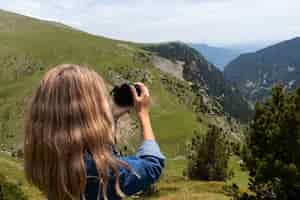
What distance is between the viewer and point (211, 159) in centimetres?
5619

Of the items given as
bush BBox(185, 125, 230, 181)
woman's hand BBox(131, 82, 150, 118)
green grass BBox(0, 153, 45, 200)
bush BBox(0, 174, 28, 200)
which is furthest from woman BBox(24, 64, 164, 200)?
bush BBox(185, 125, 230, 181)

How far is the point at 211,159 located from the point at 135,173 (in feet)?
174

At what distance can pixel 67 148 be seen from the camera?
151 inches

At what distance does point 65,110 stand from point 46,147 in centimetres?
30

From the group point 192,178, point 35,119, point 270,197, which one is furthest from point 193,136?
point 35,119

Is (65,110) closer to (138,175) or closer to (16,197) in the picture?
(138,175)

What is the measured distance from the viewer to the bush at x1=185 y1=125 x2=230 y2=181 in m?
54.1

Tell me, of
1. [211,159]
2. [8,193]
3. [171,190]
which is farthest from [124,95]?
[211,159]

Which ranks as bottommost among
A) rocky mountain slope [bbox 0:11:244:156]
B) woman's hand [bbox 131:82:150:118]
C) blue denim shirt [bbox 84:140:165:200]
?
rocky mountain slope [bbox 0:11:244:156]

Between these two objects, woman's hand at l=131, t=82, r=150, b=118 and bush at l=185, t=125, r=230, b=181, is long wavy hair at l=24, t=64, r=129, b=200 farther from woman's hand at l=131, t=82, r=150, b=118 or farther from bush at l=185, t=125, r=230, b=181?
bush at l=185, t=125, r=230, b=181

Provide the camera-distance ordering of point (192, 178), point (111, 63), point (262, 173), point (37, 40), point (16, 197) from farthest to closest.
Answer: point (37, 40) < point (111, 63) < point (192, 178) < point (262, 173) < point (16, 197)

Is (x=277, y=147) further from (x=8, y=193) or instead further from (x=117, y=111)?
(x=117, y=111)

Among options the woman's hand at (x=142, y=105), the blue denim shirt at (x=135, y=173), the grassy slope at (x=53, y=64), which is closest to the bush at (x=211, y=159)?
the grassy slope at (x=53, y=64)

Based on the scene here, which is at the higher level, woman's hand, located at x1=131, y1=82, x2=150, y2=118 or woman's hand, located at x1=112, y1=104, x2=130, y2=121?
woman's hand, located at x1=131, y1=82, x2=150, y2=118
